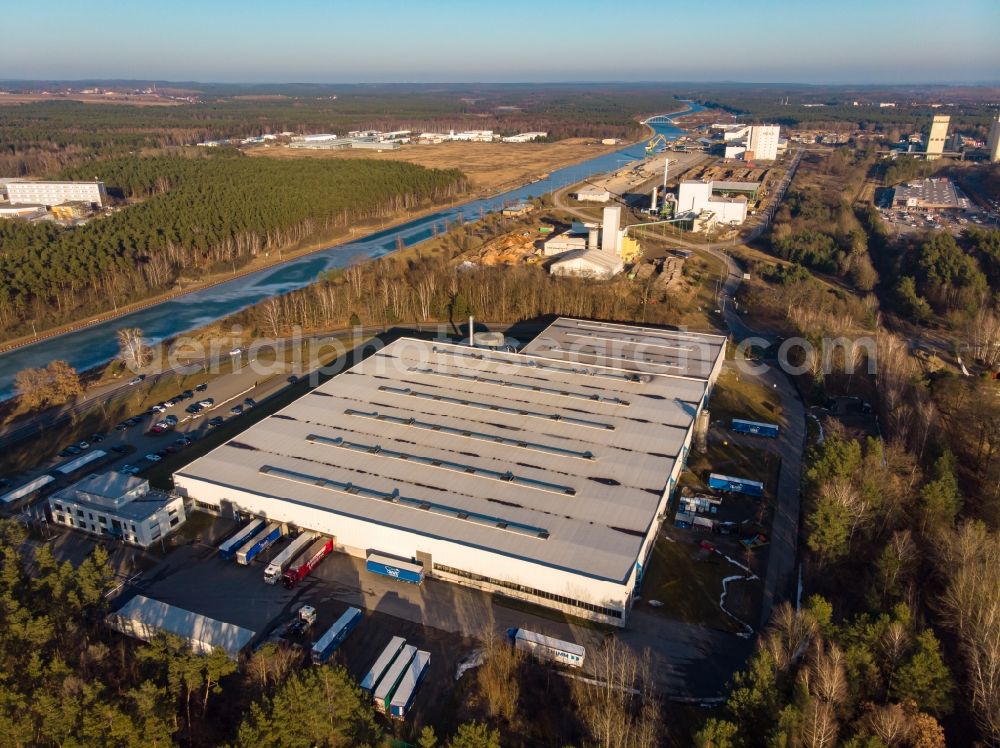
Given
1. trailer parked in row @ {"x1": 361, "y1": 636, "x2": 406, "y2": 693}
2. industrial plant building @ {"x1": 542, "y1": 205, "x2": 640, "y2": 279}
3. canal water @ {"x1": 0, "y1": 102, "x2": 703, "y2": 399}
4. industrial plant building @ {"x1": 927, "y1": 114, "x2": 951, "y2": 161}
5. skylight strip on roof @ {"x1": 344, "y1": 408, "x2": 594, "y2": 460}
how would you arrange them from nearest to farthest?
trailer parked in row @ {"x1": 361, "y1": 636, "x2": 406, "y2": 693} → skylight strip on roof @ {"x1": 344, "y1": 408, "x2": 594, "y2": 460} → canal water @ {"x1": 0, "y1": 102, "x2": 703, "y2": 399} → industrial plant building @ {"x1": 542, "y1": 205, "x2": 640, "y2": 279} → industrial plant building @ {"x1": 927, "y1": 114, "x2": 951, "y2": 161}

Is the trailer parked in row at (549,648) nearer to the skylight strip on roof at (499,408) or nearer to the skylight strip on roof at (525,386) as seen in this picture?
the skylight strip on roof at (499,408)

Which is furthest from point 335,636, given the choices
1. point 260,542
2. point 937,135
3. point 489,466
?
point 937,135

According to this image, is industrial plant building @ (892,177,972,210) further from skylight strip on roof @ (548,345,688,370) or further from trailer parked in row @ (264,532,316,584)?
trailer parked in row @ (264,532,316,584)

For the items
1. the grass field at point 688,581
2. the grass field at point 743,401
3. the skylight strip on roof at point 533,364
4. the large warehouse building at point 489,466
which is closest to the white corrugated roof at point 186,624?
the large warehouse building at point 489,466

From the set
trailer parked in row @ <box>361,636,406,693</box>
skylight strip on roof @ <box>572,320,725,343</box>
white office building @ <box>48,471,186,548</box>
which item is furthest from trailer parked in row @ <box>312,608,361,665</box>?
skylight strip on roof @ <box>572,320,725,343</box>

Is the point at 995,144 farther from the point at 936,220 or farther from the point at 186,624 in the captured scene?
the point at 186,624

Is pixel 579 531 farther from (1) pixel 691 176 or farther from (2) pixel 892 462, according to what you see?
(1) pixel 691 176
